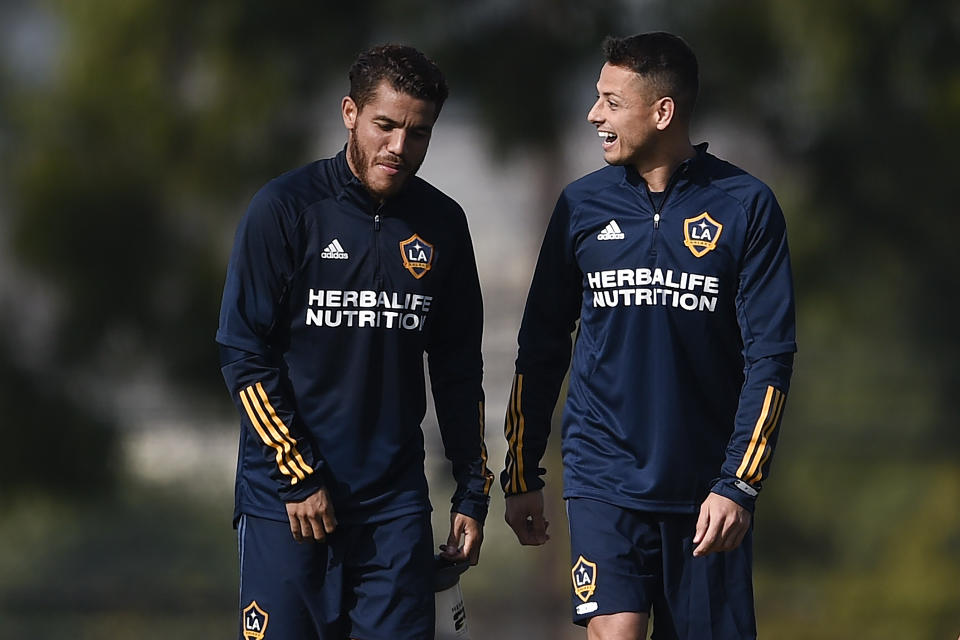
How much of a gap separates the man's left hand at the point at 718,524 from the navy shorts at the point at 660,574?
0.13 meters

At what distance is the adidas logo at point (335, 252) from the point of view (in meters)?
3.56

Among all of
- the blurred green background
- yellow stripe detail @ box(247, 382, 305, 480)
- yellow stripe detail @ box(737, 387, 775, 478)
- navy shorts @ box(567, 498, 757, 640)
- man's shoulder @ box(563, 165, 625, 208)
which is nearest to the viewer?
yellow stripe detail @ box(247, 382, 305, 480)

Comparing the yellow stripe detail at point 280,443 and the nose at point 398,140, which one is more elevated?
the nose at point 398,140

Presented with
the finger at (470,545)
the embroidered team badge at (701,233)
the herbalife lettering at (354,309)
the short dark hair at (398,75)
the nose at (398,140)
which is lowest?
the finger at (470,545)

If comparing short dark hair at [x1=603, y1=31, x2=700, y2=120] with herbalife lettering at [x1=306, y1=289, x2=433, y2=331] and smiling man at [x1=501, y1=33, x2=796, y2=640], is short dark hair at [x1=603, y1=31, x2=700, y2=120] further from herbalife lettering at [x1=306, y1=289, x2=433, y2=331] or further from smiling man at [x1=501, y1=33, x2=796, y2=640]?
herbalife lettering at [x1=306, y1=289, x2=433, y2=331]

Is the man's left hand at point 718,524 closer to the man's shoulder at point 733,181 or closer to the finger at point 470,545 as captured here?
the finger at point 470,545

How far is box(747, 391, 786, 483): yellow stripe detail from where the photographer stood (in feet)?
11.7

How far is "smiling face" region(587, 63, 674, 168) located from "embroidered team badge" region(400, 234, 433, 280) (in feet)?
1.65

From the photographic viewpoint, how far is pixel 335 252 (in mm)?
3570

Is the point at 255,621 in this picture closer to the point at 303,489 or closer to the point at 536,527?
the point at 303,489

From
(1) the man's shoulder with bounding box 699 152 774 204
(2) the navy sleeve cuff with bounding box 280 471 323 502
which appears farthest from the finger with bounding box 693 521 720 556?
(2) the navy sleeve cuff with bounding box 280 471 323 502

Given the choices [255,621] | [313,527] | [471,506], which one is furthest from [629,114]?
[255,621]

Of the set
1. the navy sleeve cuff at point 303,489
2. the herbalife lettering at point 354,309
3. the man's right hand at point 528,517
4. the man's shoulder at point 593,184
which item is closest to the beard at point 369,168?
the herbalife lettering at point 354,309

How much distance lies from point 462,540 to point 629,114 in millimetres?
1145
